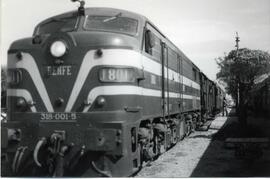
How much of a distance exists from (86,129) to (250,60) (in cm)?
952

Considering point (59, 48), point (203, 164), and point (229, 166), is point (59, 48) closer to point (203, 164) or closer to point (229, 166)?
point (203, 164)

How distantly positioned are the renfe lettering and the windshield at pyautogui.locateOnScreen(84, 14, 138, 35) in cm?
101

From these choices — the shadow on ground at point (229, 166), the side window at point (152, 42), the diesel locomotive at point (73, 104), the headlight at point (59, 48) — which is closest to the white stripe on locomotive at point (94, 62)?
the diesel locomotive at point (73, 104)

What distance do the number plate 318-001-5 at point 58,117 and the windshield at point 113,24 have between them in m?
1.74

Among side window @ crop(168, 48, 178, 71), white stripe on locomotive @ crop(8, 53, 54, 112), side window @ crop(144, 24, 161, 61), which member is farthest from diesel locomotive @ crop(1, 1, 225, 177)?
side window @ crop(168, 48, 178, 71)

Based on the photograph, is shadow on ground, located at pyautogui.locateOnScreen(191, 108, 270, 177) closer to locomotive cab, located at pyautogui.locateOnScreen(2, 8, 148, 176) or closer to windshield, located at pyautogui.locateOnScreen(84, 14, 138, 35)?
locomotive cab, located at pyautogui.locateOnScreen(2, 8, 148, 176)

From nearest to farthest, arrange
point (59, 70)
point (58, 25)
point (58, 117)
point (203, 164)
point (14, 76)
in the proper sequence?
1. point (58, 117)
2. point (59, 70)
3. point (14, 76)
4. point (58, 25)
5. point (203, 164)

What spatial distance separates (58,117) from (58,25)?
207 cm

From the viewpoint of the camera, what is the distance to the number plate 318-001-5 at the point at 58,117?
249 inches

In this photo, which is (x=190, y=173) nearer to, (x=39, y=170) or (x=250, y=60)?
(x=39, y=170)

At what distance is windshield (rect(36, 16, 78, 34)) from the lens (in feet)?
23.7

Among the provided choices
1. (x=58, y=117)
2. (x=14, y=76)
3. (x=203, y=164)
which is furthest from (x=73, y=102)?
(x=203, y=164)

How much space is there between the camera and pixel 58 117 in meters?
6.39

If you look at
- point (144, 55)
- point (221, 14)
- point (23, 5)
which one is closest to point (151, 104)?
point (144, 55)
